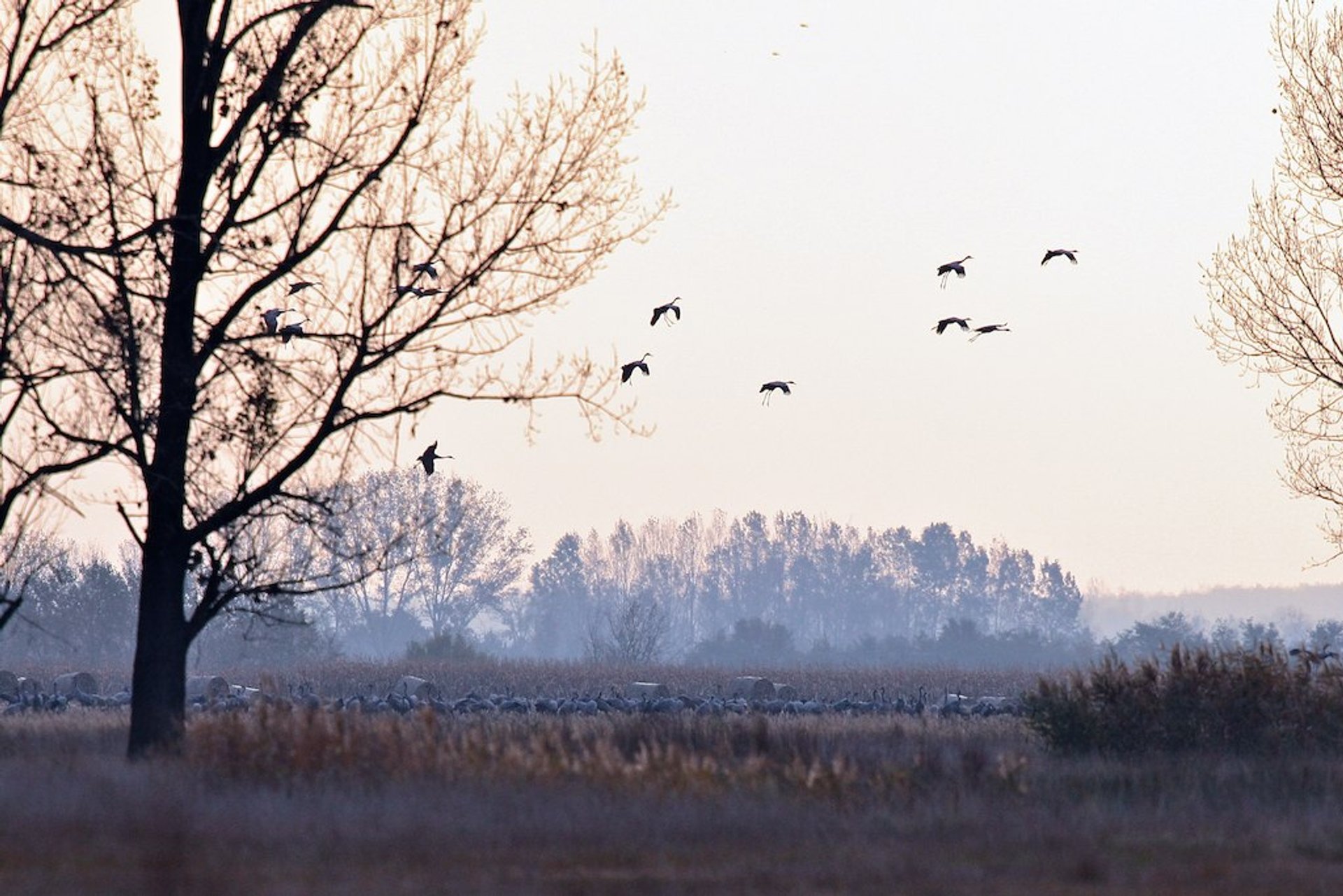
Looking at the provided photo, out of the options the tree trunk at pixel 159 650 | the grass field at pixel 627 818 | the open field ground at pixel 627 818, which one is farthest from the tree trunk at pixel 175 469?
the open field ground at pixel 627 818

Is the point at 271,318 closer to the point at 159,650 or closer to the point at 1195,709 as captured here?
the point at 159,650

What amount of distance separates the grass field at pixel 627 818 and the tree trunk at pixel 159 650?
0.47 metres

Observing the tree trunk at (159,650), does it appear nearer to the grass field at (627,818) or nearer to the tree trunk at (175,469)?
the tree trunk at (175,469)

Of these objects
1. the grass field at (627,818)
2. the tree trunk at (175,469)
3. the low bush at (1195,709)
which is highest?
the tree trunk at (175,469)

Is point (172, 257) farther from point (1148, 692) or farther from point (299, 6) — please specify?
point (1148, 692)

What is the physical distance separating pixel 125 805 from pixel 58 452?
558cm

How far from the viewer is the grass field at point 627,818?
9.03 metres

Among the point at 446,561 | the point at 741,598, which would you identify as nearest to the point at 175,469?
the point at 446,561

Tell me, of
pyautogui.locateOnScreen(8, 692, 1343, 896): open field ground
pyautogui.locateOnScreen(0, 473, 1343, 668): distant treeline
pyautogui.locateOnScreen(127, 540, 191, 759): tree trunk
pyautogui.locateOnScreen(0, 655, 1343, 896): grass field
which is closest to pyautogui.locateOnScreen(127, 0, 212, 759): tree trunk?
pyautogui.locateOnScreen(127, 540, 191, 759): tree trunk

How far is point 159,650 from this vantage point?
1518 centimetres

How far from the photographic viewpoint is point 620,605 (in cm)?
14800

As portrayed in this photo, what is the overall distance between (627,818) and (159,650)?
19.9 feet

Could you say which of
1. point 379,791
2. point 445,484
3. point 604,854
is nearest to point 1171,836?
point 604,854

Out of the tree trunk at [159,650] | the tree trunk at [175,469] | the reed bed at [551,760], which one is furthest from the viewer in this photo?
the tree trunk at [159,650]
